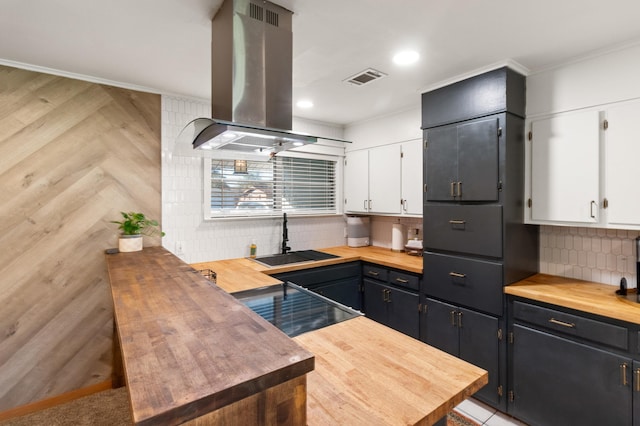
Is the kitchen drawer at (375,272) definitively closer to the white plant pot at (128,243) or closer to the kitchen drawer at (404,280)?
the kitchen drawer at (404,280)

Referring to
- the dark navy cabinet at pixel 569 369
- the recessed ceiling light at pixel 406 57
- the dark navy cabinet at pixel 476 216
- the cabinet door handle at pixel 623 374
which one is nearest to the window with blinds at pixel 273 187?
the dark navy cabinet at pixel 476 216

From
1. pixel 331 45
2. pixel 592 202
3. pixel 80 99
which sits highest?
pixel 331 45

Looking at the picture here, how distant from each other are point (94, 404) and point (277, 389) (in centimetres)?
267

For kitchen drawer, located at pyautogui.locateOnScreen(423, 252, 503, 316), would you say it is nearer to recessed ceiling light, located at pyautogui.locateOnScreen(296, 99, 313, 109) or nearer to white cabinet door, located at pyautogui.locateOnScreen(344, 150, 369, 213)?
white cabinet door, located at pyautogui.locateOnScreen(344, 150, 369, 213)

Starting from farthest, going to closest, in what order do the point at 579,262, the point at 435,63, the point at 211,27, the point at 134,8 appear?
1. the point at 579,262
2. the point at 435,63
3. the point at 211,27
4. the point at 134,8

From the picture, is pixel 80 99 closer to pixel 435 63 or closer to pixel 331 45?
pixel 331 45

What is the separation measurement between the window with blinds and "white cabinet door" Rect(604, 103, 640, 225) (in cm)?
264

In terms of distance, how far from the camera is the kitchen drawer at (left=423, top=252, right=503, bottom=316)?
2348 millimetres

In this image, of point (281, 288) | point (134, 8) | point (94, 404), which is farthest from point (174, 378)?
point (94, 404)

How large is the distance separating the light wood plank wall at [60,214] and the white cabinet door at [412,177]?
2.47m

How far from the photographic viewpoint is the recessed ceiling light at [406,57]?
2109 millimetres

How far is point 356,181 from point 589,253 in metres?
2.30

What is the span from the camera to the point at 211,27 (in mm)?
1773

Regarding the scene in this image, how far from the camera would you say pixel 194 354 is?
0.75m
